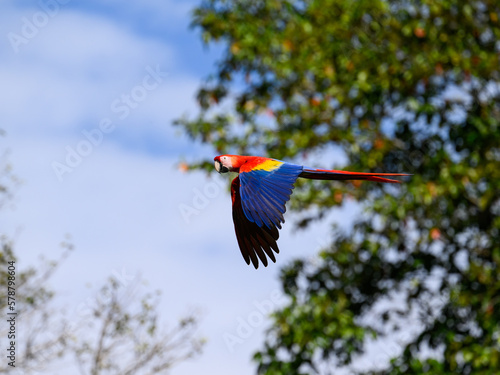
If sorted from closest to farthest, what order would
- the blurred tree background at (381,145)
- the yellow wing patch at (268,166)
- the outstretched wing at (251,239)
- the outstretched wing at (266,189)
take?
1. the outstretched wing at (266,189)
2. the yellow wing patch at (268,166)
3. the outstretched wing at (251,239)
4. the blurred tree background at (381,145)

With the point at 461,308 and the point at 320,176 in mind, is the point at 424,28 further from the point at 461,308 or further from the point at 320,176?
the point at 320,176

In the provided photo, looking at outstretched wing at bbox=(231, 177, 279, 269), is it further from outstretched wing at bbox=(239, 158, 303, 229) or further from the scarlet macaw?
outstretched wing at bbox=(239, 158, 303, 229)

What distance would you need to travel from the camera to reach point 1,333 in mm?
10078

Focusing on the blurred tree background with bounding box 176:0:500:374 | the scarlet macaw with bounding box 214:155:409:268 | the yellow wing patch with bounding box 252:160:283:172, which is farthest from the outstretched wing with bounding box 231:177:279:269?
the blurred tree background with bounding box 176:0:500:374

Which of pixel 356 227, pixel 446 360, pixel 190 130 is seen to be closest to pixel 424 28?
pixel 356 227

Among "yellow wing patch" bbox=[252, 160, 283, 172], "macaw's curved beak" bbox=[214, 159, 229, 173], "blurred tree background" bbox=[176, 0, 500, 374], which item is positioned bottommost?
"yellow wing patch" bbox=[252, 160, 283, 172]

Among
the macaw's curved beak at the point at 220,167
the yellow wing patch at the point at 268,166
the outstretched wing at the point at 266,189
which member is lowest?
the outstretched wing at the point at 266,189

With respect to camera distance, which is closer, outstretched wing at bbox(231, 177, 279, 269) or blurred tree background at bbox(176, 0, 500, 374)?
outstretched wing at bbox(231, 177, 279, 269)

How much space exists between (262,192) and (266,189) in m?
0.02

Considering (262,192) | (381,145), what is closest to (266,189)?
(262,192)

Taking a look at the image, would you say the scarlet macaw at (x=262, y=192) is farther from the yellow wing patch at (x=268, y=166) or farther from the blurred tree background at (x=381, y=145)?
the blurred tree background at (x=381, y=145)

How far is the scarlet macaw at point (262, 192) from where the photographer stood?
209cm

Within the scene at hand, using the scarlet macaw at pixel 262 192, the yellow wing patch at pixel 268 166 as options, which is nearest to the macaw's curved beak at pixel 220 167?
the scarlet macaw at pixel 262 192

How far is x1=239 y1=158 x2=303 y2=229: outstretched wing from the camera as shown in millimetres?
2066
